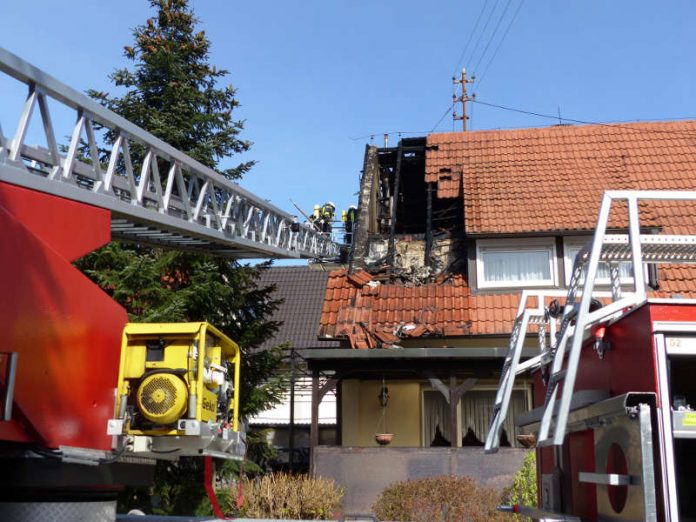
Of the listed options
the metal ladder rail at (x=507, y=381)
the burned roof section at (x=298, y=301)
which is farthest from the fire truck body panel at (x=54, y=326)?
the burned roof section at (x=298, y=301)

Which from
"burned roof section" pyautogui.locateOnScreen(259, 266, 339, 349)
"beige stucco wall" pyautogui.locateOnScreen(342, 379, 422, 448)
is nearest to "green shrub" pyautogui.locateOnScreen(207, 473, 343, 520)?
"beige stucco wall" pyautogui.locateOnScreen(342, 379, 422, 448)

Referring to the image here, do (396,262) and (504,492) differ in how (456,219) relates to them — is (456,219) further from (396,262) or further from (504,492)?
(504,492)

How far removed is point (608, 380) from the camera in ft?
15.5

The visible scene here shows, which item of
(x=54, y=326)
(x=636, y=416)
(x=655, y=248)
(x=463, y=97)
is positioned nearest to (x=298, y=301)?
(x=463, y=97)

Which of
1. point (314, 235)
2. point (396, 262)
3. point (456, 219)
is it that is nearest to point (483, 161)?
point (456, 219)

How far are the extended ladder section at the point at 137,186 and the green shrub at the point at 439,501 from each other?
160 inches

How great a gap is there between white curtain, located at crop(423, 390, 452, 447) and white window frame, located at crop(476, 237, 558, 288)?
2723mm

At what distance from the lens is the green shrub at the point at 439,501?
35.2 feet

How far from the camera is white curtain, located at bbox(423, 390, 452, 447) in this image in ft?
52.9

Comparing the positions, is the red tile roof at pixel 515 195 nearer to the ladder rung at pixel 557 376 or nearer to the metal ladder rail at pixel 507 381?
the metal ladder rail at pixel 507 381

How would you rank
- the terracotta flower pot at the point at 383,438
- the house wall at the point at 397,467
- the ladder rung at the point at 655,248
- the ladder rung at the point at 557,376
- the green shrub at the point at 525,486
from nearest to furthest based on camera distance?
the ladder rung at the point at 557,376 → the ladder rung at the point at 655,248 → the green shrub at the point at 525,486 → the house wall at the point at 397,467 → the terracotta flower pot at the point at 383,438

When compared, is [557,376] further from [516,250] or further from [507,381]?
[516,250]

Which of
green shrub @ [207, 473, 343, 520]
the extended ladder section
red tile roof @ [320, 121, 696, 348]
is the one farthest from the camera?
red tile roof @ [320, 121, 696, 348]

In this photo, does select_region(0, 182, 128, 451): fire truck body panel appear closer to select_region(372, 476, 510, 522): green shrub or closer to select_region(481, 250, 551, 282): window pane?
select_region(372, 476, 510, 522): green shrub
